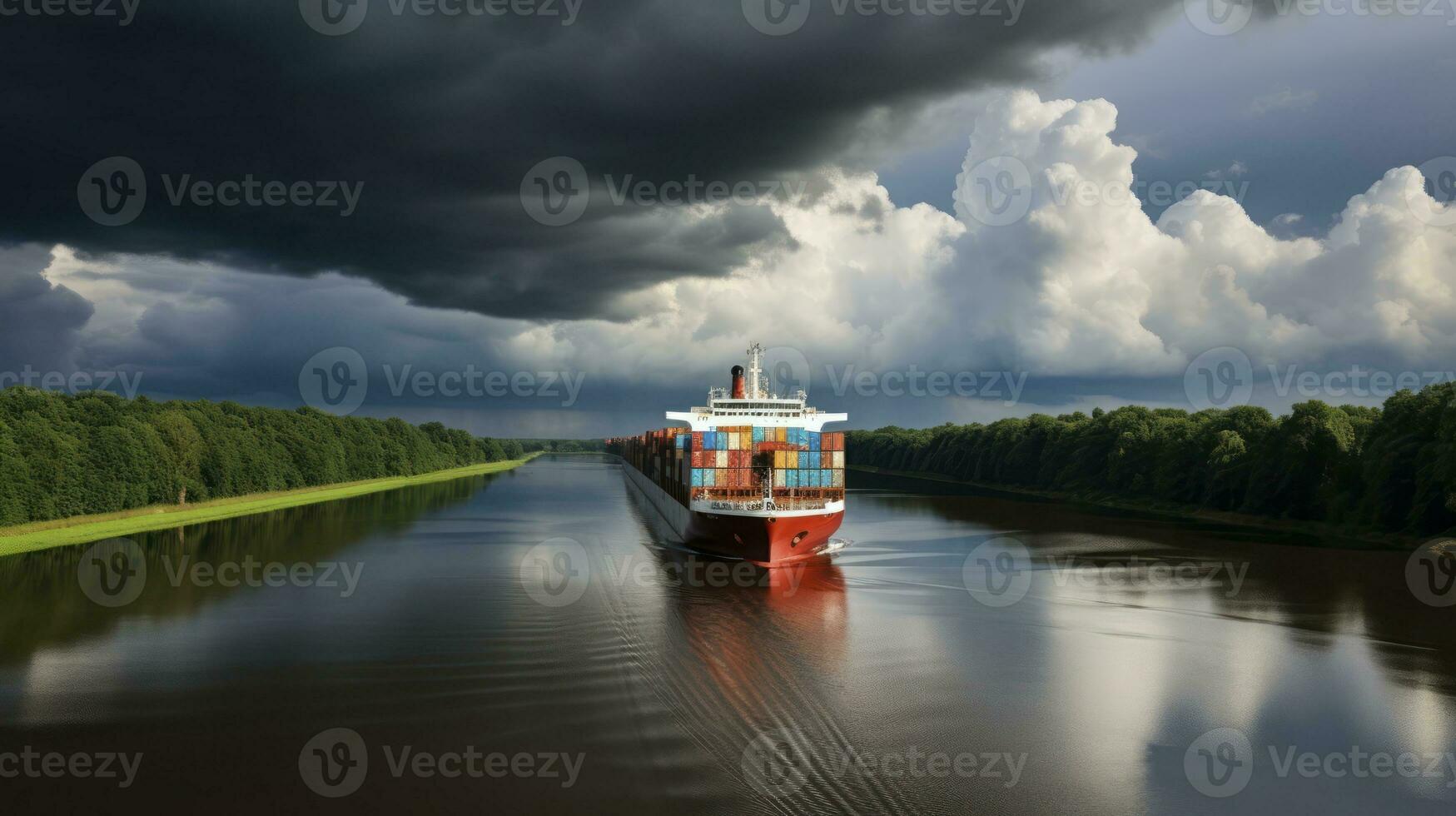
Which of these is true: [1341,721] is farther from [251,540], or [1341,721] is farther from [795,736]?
[251,540]

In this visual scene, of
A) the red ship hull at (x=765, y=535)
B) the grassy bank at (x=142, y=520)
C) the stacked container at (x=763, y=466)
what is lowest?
the grassy bank at (x=142, y=520)

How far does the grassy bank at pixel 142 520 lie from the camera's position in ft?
186

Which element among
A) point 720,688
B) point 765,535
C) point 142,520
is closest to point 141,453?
point 142,520

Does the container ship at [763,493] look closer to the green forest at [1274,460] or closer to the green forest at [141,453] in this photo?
the green forest at [1274,460]

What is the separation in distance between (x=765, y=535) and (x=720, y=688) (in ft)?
70.0

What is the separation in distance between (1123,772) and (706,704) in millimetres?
11861

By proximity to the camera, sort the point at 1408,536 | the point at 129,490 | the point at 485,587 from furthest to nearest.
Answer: the point at 129,490
the point at 1408,536
the point at 485,587

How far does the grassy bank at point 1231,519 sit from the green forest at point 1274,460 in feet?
2.62

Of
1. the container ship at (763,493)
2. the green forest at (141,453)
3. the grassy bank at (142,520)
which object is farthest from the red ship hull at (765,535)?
the green forest at (141,453)

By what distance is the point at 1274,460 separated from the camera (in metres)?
81.8

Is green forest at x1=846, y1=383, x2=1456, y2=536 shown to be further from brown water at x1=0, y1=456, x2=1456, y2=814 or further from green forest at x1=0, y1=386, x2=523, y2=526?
green forest at x1=0, y1=386, x2=523, y2=526

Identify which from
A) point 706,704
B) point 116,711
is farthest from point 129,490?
point 706,704

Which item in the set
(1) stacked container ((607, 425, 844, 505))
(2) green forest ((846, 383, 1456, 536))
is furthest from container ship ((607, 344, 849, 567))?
(2) green forest ((846, 383, 1456, 536))

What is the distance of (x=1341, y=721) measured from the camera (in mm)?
24312
